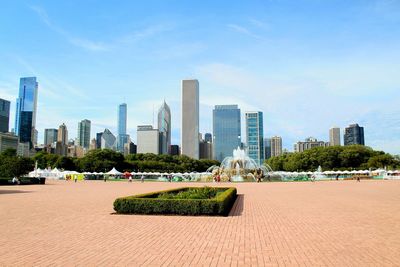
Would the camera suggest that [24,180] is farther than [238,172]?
No

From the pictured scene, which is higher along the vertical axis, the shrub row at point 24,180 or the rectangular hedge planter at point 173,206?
the shrub row at point 24,180

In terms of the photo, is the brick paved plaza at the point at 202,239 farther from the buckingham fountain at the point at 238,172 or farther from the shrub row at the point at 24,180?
the buckingham fountain at the point at 238,172

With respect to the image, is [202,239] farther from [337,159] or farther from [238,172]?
[337,159]

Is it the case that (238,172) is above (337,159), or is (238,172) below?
below

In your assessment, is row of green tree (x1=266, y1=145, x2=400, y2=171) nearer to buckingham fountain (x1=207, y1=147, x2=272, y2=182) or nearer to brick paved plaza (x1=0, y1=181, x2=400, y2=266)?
buckingham fountain (x1=207, y1=147, x2=272, y2=182)

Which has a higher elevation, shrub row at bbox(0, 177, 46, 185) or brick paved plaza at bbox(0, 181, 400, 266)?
shrub row at bbox(0, 177, 46, 185)

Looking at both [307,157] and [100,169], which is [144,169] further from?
[307,157]

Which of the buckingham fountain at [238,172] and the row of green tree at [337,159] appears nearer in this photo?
the buckingham fountain at [238,172]

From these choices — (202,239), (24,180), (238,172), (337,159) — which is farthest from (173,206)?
(337,159)

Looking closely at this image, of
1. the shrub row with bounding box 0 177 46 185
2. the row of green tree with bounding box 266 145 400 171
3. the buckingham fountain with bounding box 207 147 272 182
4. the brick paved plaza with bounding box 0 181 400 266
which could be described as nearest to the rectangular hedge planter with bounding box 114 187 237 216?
the brick paved plaza with bounding box 0 181 400 266

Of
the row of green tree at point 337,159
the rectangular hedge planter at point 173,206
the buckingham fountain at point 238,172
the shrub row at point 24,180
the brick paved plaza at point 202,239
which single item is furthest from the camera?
the row of green tree at point 337,159

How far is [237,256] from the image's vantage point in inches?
335

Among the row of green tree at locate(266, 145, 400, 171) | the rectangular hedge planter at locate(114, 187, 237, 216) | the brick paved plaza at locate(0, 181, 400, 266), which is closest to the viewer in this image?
the brick paved plaza at locate(0, 181, 400, 266)

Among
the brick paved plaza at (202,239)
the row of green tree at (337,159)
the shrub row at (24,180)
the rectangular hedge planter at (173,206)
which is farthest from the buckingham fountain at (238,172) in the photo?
the brick paved plaza at (202,239)
